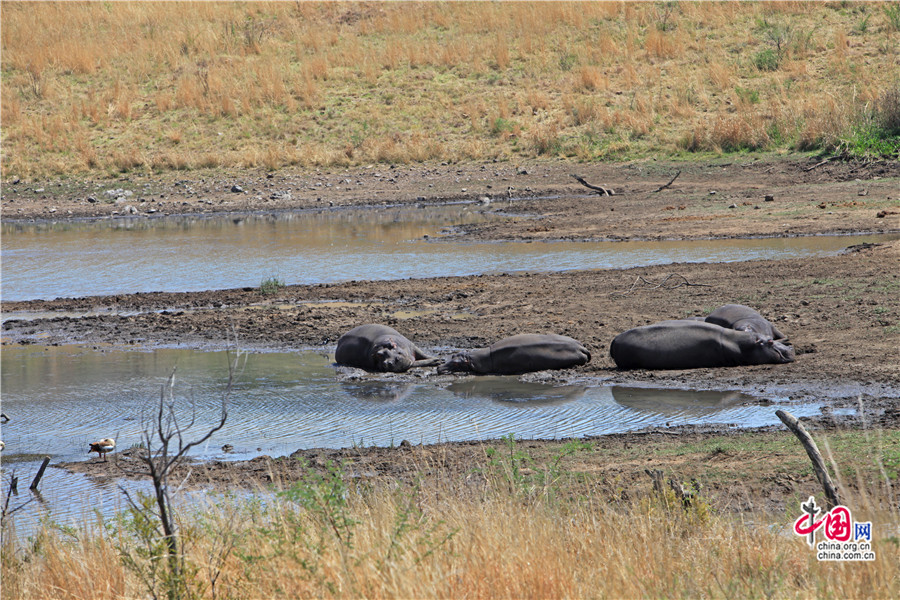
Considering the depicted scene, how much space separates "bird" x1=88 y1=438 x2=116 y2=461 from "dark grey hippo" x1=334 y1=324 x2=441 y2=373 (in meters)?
3.26

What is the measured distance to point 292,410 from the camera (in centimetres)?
997

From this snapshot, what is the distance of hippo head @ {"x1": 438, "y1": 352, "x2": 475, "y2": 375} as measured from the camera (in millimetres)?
10914

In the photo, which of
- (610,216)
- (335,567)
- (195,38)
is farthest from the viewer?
(195,38)

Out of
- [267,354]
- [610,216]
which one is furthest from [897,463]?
[610,216]

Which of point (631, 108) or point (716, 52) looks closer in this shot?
point (631, 108)

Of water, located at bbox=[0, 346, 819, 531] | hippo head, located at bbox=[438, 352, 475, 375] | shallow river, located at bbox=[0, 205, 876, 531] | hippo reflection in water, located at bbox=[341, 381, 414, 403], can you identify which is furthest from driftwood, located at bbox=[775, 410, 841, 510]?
hippo head, located at bbox=[438, 352, 475, 375]

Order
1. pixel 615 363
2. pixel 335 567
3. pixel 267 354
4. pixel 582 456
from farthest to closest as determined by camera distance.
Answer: pixel 267 354 < pixel 615 363 < pixel 582 456 < pixel 335 567

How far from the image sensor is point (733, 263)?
16.0m

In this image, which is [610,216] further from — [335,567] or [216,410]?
[335,567]

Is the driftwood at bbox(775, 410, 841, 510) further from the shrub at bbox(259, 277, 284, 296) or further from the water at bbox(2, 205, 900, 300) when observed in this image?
the water at bbox(2, 205, 900, 300)

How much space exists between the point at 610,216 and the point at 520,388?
12.9 metres

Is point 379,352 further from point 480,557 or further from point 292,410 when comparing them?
point 480,557

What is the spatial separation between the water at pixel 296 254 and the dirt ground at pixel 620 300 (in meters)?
1.04

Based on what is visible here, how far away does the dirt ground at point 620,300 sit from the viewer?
26.9 feet
